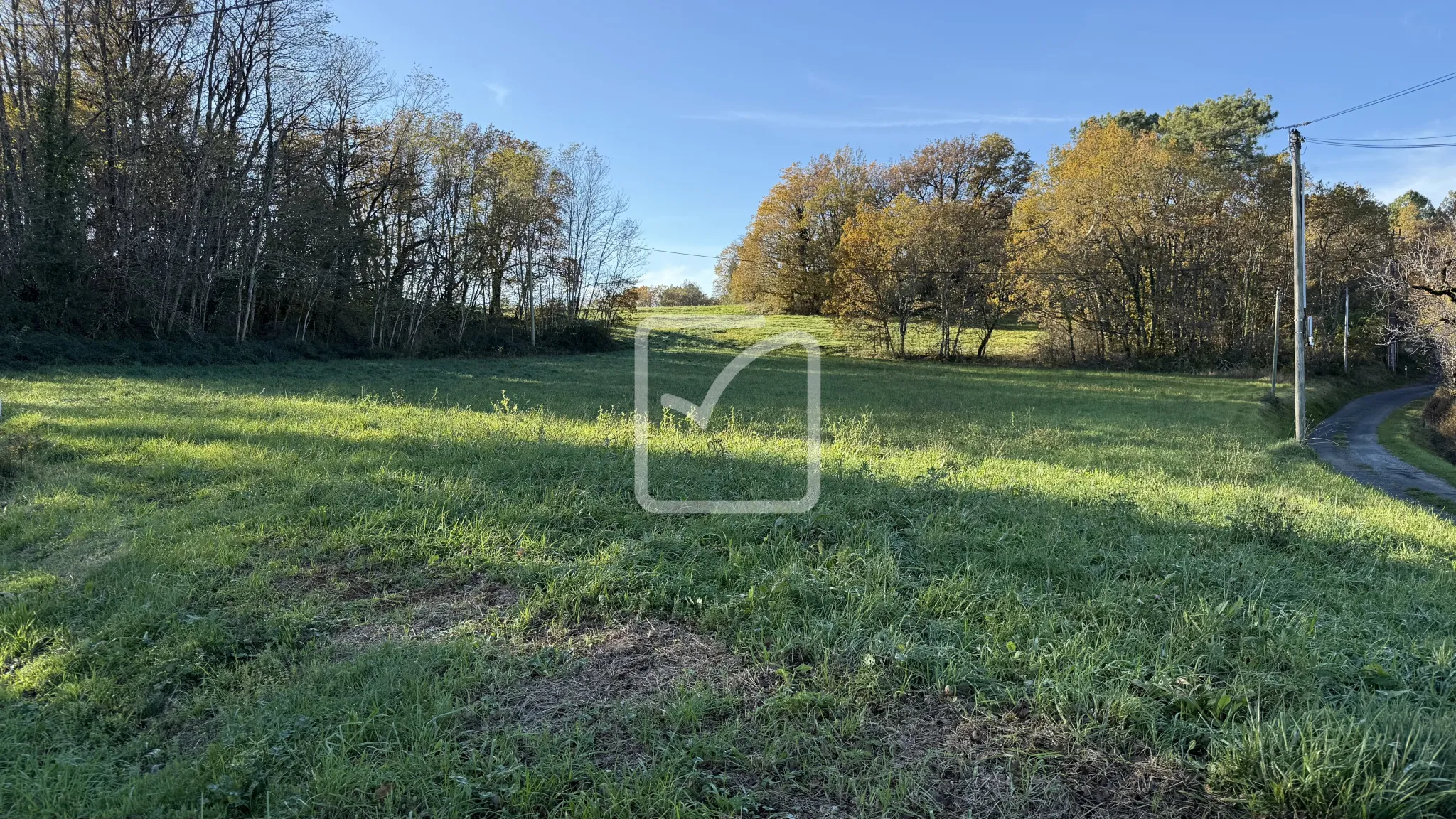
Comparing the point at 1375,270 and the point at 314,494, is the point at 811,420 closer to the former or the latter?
the point at 314,494

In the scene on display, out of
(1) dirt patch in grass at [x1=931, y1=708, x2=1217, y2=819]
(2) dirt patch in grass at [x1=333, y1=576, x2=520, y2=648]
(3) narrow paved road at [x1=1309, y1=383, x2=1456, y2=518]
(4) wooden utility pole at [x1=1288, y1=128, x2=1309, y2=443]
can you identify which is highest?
(4) wooden utility pole at [x1=1288, y1=128, x2=1309, y2=443]

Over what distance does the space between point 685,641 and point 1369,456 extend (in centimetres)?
2008

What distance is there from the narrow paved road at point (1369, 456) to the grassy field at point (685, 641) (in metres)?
7.01

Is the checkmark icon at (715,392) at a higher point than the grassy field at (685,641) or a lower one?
higher

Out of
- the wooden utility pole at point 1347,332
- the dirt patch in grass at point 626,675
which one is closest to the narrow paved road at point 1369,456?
the wooden utility pole at point 1347,332

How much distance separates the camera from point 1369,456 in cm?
1573

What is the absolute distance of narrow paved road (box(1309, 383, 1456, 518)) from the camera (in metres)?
11.8

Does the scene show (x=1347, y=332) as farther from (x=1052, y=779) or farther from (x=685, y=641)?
(x=685, y=641)

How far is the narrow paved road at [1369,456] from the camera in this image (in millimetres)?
11836

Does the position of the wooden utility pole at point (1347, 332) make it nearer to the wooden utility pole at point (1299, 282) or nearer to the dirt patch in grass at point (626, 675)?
the wooden utility pole at point (1299, 282)

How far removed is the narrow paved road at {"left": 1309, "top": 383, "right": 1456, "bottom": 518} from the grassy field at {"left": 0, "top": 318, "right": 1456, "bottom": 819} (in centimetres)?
701

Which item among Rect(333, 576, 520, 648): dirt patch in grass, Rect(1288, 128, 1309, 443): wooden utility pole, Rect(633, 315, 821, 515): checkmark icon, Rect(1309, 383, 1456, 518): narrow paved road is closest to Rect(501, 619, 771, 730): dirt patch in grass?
Rect(333, 576, 520, 648): dirt patch in grass

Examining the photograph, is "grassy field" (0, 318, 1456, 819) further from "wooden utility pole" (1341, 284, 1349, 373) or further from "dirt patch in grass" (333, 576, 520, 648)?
"wooden utility pole" (1341, 284, 1349, 373)

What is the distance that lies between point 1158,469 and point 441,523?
8.78 meters
